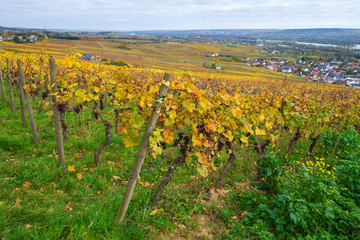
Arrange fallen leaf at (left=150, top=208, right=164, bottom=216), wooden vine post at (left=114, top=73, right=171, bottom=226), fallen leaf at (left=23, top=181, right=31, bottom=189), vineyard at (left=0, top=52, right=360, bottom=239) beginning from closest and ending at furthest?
wooden vine post at (left=114, top=73, right=171, bottom=226) < vineyard at (left=0, top=52, right=360, bottom=239) < fallen leaf at (left=150, top=208, right=164, bottom=216) < fallen leaf at (left=23, top=181, right=31, bottom=189)

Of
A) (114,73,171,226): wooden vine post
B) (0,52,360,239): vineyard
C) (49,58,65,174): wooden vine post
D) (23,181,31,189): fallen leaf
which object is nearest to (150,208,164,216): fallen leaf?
(0,52,360,239): vineyard

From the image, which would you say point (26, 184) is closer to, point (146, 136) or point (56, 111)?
point (56, 111)

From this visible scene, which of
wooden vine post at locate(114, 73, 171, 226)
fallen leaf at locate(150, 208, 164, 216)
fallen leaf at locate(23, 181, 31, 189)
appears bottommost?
fallen leaf at locate(150, 208, 164, 216)

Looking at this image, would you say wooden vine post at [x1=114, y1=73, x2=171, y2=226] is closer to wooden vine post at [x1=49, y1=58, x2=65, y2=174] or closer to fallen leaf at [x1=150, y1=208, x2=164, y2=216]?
fallen leaf at [x1=150, y1=208, x2=164, y2=216]

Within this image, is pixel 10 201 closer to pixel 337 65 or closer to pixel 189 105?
pixel 189 105

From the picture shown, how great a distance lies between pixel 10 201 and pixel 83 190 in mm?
983

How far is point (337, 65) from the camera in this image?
4828cm

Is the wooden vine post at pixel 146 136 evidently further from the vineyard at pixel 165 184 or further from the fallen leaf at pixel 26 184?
the fallen leaf at pixel 26 184

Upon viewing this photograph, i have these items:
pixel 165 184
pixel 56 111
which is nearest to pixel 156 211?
pixel 165 184

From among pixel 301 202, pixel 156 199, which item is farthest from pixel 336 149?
pixel 156 199

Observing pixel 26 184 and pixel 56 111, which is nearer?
pixel 26 184

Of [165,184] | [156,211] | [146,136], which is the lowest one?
[156,211]

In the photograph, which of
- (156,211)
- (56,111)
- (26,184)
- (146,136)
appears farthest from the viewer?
(56,111)

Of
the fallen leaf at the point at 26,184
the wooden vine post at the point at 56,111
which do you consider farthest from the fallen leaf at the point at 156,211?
the fallen leaf at the point at 26,184
